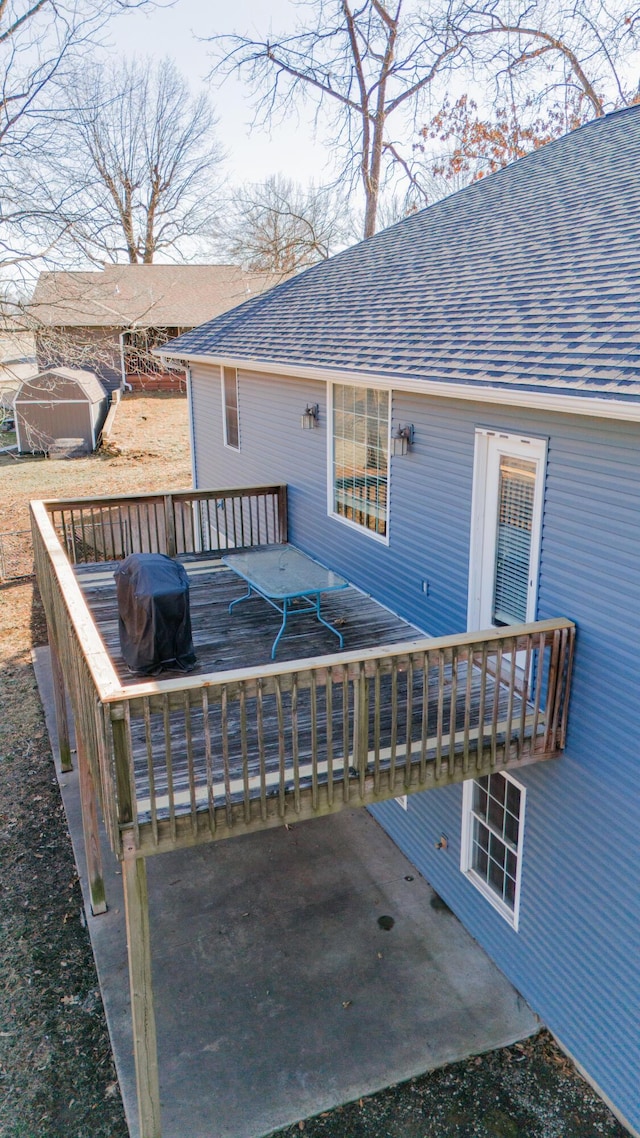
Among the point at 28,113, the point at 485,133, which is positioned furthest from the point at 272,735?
the point at 485,133

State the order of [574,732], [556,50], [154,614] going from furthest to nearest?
[556,50], [154,614], [574,732]

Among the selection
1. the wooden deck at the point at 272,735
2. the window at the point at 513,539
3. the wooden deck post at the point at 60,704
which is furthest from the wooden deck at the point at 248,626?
the window at the point at 513,539

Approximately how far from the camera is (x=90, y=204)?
15.9m

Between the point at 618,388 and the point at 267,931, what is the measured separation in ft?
17.6

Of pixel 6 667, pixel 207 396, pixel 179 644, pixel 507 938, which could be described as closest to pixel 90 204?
pixel 207 396

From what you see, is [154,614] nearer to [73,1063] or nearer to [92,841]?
[92,841]

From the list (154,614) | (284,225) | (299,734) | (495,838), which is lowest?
(495,838)

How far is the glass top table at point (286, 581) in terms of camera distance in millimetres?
7270

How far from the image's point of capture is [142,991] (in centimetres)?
465

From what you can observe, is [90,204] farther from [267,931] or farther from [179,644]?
[267,931]

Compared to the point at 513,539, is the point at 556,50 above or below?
above

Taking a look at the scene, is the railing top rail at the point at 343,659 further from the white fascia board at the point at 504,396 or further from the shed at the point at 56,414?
the shed at the point at 56,414

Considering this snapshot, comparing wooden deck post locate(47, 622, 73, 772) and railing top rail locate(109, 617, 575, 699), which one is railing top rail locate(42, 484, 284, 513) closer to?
wooden deck post locate(47, 622, 73, 772)

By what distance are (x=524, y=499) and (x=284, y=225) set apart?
3287 centimetres
